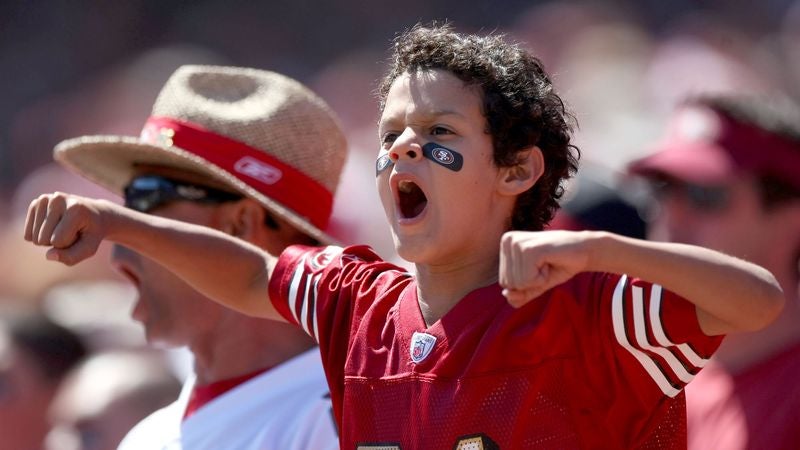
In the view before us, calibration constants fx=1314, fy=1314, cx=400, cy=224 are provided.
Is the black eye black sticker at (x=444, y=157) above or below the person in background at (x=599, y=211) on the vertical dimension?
above

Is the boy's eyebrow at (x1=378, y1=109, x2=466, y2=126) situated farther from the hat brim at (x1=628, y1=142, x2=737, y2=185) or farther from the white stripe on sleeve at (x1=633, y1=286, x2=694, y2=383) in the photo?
the hat brim at (x1=628, y1=142, x2=737, y2=185)

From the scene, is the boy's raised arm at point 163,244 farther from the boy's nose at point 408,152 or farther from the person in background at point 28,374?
the person in background at point 28,374

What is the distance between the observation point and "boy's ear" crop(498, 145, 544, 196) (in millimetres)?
2100

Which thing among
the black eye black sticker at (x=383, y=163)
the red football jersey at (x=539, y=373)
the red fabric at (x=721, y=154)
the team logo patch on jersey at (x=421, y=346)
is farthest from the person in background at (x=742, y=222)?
the black eye black sticker at (x=383, y=163)

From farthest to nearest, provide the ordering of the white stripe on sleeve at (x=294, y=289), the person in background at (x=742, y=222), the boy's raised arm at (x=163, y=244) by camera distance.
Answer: the person in background at (x=742, y=222) < the white stripe on sleeve at (x=294, y=289) < the boy's raised arm at (x=163, y=244)

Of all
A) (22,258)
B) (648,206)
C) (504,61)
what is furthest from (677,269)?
(22,258)

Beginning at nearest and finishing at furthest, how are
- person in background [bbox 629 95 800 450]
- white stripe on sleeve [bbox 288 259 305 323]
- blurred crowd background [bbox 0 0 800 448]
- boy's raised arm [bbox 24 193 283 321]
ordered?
boy's raised arm [bbox 24 193 283 321] < white stripe on sleeve [bbox 288 259 305 323] < person in background [bbox 629 95 800 450] < blurred crowd background [bbox 0 0 800 448]

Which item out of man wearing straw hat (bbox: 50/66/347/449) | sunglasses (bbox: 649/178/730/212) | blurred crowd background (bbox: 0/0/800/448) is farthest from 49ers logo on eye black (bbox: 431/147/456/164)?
blurred crowd background (bbox: 0/0/800/448)

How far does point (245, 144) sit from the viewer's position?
311 cm

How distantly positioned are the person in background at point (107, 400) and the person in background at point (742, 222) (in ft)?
5.30

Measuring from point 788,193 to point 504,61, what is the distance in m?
1.29

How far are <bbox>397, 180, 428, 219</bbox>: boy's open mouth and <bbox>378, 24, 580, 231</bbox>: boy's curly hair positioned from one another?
0.45 ft

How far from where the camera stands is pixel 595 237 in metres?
1.71

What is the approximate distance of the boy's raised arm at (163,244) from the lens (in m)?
2.16
